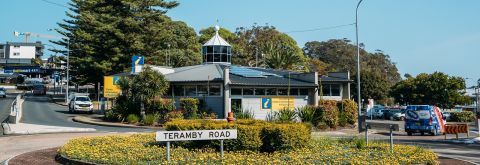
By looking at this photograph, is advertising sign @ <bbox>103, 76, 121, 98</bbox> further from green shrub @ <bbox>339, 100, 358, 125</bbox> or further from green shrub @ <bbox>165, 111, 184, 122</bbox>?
green shrub @ <bbox>339, 100, 358, 125</bbox>

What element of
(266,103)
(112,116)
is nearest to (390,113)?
(266,103)

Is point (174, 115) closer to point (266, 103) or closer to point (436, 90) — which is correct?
point (266, 103)

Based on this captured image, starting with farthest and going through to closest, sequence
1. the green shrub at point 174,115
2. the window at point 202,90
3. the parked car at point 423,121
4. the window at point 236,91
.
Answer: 1. the window at point 202,90
2. the window at point 236,91
3. the green shrub at point 174,115
4. the parked car at point 423,121

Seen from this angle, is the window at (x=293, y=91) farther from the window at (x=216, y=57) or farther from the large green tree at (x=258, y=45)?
the large green tree at (x=258, y=45)

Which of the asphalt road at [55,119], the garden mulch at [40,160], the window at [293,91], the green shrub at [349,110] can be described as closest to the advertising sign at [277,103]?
the window at [293,91]

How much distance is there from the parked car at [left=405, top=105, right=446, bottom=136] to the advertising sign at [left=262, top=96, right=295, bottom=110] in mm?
9448

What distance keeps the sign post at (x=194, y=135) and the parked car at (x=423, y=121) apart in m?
19.1

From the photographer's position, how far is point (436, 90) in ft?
207

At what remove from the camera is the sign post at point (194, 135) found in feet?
41.6

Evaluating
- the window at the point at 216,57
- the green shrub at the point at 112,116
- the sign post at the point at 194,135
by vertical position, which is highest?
the window at the point at 216,57

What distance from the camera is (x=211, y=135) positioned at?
13.3 m

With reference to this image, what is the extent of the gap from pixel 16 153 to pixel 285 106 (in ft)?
75.8

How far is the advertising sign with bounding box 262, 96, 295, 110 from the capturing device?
3612 cm

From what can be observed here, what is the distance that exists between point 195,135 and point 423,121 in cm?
2019
